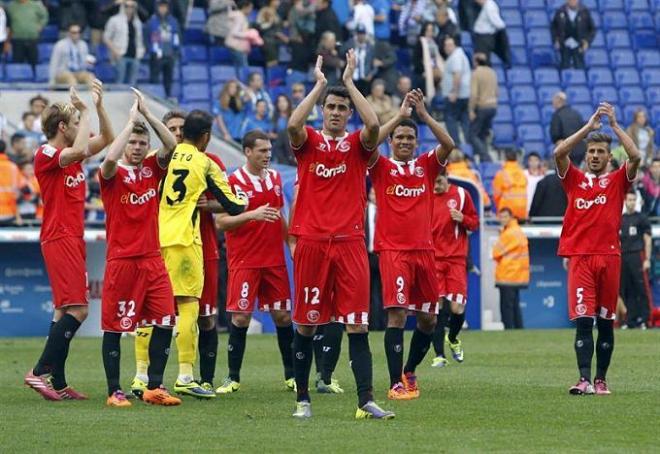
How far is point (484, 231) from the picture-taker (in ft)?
84.1

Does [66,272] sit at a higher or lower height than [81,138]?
lower

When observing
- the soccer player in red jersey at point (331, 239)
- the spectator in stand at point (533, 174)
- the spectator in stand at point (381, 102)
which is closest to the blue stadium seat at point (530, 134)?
the spectator in stand at point (533, 174)

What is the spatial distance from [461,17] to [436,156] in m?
19.4

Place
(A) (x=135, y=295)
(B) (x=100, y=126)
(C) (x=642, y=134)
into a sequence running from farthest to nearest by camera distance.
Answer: (C) (x=642, y=134) → (B) (x=100, y=126) → (A) (x=135, y=295)

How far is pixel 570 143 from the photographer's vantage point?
13.2 meters

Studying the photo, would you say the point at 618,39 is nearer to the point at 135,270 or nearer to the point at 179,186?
the point at 179,186

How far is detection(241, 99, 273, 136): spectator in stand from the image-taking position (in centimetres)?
2677

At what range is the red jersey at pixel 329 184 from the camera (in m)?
A: 11.8

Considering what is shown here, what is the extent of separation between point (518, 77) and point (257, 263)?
19.1m

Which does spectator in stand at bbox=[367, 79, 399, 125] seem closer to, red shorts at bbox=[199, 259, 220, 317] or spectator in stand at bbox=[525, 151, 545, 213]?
spectator in stand at bbox=[525, 151, 545, 213]

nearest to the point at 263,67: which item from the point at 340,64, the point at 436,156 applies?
the point at 340,64

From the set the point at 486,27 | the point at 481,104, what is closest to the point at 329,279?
the point at 481,104

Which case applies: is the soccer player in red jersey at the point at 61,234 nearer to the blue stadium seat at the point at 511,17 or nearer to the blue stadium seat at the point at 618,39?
the blue stadium seat at the point at 511,17

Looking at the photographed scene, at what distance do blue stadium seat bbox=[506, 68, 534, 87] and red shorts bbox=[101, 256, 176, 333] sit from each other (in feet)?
67.3
